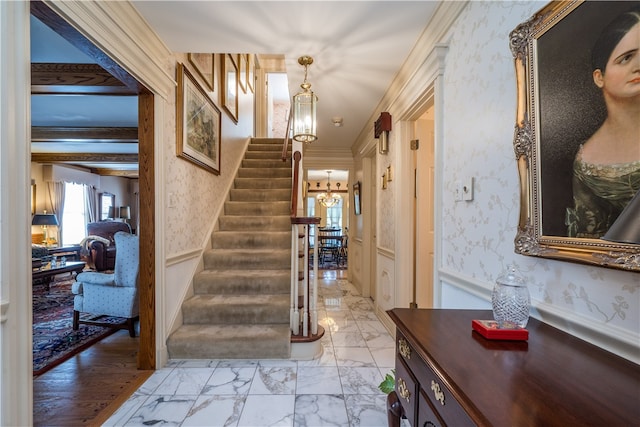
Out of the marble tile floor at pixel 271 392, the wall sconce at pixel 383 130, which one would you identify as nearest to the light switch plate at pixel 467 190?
the marble tile floor at pixel 271 392

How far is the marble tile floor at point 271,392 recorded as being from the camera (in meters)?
Answer: 1.64

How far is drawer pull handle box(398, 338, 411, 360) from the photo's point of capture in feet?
3.18

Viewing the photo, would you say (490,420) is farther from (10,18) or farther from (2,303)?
(10,18)

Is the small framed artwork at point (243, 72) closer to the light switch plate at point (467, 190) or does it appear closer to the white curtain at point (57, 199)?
the light switch plate at point (467, 190)

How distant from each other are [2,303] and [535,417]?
1.61 meters

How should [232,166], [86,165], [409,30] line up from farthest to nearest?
[86,165]
[232,166]
[409,30]

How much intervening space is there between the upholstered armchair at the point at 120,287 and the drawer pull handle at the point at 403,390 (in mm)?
2614

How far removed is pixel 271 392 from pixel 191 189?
1.93 meters

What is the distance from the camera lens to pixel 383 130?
114 inches

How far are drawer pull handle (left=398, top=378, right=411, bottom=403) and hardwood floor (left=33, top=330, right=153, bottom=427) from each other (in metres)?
1.74

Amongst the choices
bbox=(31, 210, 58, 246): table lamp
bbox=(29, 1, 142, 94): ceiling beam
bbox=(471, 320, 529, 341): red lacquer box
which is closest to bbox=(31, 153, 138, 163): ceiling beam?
bbox=(31, 210, 58, 246): table lamp

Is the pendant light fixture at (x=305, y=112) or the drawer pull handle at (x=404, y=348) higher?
the pendant light fixture at (x=305, y=112)

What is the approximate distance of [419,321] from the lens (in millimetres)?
978

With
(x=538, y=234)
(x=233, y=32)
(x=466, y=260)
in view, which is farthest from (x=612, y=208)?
(x=233, y=32)
